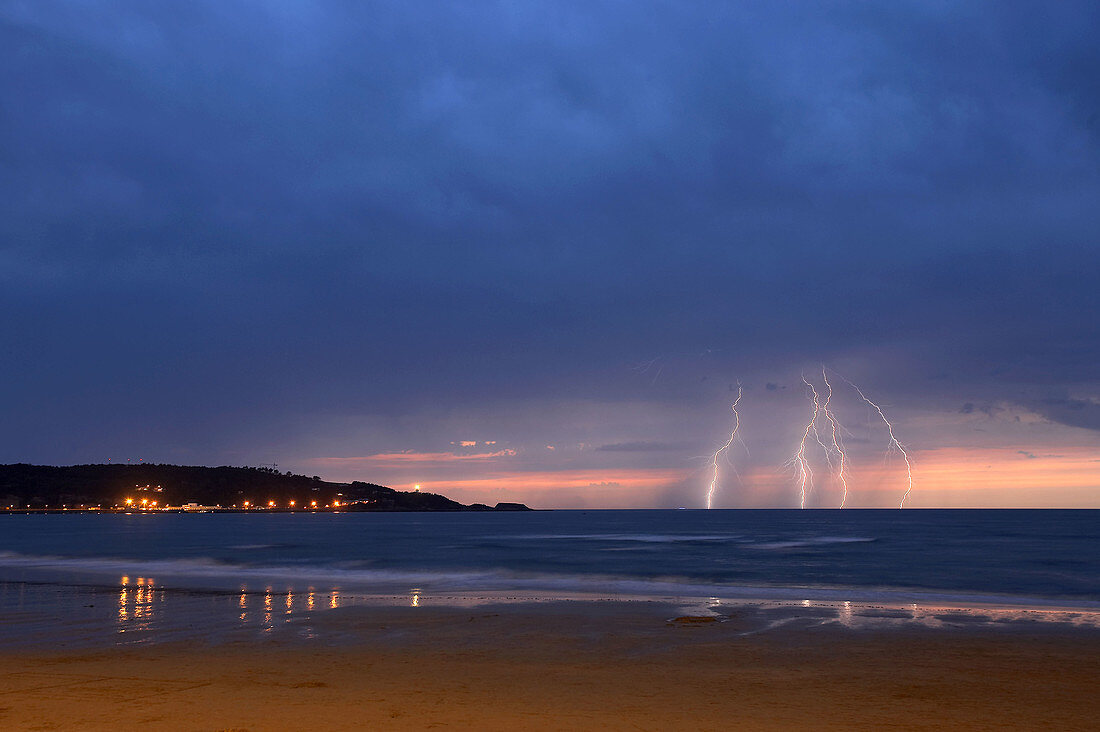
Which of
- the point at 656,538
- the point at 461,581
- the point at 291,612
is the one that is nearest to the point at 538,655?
the point at 291,612

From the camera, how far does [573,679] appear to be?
13133 mm

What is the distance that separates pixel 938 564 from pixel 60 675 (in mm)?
53090

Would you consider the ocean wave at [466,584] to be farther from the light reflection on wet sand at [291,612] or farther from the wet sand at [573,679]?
the wet sand at [573,679]

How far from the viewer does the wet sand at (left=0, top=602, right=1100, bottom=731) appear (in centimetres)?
1037

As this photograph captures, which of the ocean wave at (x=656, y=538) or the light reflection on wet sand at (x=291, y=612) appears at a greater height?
the light reflection on wet sand at (x=291, y=612)

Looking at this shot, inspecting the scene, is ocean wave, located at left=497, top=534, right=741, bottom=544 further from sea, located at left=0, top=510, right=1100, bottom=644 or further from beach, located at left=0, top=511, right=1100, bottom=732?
beach, located at left=0, top=511, right=1100, bottom=732

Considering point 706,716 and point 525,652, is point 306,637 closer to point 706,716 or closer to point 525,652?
point 525,652

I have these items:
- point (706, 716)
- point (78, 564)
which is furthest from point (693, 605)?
point (78, 564)

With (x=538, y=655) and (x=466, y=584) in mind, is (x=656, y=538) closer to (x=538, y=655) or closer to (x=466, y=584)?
(x=466, y=584)

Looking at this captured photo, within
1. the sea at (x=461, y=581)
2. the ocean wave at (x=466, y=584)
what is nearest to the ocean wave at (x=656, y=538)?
the sea at (x=461, y=581)

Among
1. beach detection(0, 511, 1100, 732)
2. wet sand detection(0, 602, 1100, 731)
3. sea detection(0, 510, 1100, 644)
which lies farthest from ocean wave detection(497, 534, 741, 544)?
wet sand detection(0, 602, 1100, 731)

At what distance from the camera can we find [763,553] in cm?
6462

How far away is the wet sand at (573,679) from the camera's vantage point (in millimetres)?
10367

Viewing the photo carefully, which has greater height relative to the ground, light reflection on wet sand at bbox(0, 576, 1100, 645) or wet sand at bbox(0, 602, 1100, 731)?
wet sand at bbox(0, 602, 1100, 731)
